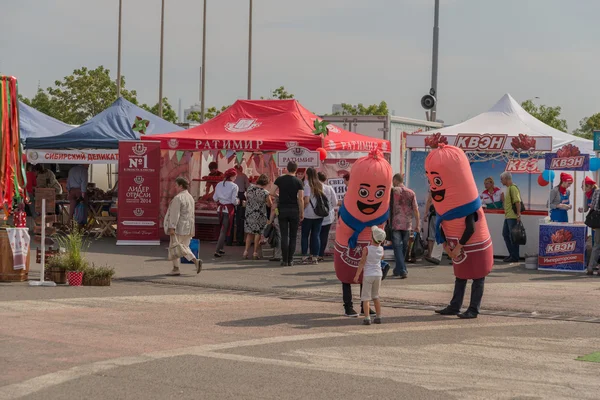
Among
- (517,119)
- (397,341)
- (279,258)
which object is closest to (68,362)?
(397,341)

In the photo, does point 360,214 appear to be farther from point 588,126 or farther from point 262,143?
point 588,126

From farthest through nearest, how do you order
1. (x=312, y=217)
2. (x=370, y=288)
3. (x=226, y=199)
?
(x=226, y=199) → (x=312, y=217) → (x=370, y=288)

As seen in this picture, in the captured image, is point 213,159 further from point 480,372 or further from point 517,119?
point 480,372

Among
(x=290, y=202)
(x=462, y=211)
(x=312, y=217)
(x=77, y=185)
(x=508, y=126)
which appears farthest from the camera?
(x=77, y=185)

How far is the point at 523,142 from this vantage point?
19.8m

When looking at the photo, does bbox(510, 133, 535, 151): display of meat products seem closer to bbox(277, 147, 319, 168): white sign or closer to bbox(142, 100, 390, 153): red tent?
bbox(142, 100, 390, 153): red tent

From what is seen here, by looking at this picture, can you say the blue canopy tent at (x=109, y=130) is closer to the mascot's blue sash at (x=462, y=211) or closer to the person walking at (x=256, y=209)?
the person walking at (x=256, y=209)

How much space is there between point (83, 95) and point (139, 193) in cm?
3539

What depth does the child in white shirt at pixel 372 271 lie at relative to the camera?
38.9 ft

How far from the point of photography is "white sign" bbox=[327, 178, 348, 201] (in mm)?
19719

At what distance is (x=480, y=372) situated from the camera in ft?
29.4

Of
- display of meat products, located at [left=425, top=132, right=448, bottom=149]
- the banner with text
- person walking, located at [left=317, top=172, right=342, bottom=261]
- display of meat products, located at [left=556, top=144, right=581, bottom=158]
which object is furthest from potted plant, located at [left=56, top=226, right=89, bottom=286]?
display of meat products, located at [left=556, top=144, right=581, bottom=158]

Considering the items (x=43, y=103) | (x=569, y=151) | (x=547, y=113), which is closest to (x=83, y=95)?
(x=43, y=103)

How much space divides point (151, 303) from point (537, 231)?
9702 mm
